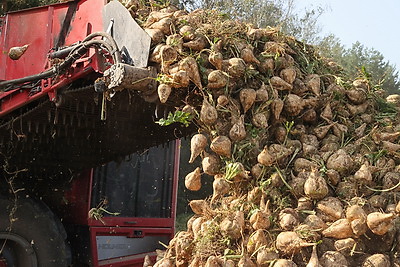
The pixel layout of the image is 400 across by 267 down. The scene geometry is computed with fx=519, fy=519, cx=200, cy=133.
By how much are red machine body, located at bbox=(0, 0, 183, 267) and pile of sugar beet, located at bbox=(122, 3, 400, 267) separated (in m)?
0.32

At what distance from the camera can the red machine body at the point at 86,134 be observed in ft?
11.0

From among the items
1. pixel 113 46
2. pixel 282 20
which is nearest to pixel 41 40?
pixel 113 46

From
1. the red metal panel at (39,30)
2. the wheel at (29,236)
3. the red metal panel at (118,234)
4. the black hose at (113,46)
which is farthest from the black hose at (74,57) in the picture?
the red metal panel at (118,234)

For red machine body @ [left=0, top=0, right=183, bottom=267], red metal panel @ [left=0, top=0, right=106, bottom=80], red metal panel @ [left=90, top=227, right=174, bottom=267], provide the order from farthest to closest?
red metal panel @ [left=90, top=227, right=174, bottom=267]
red metal panel @ [left=0, top=0, right=106, bottom=80]
red machine body @ [left=0, top=0, right=183, bottom=267]

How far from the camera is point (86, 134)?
4480mm

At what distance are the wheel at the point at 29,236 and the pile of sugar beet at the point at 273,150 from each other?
1547 millimetres

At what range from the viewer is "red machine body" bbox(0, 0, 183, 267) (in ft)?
11.0

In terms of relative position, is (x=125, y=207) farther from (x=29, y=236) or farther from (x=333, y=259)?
(x=333, y=259)

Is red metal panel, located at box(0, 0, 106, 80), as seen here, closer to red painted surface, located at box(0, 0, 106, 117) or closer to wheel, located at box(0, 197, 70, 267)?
red painted surface, located at box(0, 0, 106, 117)

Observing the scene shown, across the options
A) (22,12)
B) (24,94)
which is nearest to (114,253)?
(24,94)

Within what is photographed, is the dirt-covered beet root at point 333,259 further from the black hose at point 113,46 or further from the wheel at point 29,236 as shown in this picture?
the wheel at point 29,236

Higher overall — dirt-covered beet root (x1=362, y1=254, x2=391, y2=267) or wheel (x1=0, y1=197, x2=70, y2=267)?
dirt-covered beet root (x1=362, y1=254, x2=391, y2=267)

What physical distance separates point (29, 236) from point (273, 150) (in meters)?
2.32

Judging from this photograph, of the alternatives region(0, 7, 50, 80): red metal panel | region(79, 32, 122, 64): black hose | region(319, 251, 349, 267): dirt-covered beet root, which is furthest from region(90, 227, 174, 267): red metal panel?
region(319, 251, 349, 267): dirt-covered beet root
